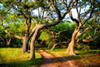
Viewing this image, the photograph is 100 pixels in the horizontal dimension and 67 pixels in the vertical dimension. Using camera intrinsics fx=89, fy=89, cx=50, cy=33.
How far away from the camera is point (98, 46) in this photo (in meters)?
51.6

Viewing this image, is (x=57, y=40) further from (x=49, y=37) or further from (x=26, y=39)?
(x=26, y=39)

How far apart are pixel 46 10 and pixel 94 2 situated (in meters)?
9.02

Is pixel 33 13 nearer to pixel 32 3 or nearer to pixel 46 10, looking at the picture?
pixel 32 3

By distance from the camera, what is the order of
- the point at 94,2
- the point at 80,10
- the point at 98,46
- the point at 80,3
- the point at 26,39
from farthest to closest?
the point at 98,46, the point at 26,39, the point at 80,10, the point at 80,3, the point at 94,2

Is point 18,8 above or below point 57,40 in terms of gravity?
above

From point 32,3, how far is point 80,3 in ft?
32.4

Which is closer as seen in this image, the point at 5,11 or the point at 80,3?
the point at 80,3

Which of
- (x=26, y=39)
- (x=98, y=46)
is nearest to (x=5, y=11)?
(x=26, y=39)

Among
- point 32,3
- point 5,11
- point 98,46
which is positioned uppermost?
point 32,3

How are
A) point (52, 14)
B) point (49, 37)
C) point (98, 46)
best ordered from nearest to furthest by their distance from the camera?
point (52, 14) < point (49, 37) < point (98, 46)

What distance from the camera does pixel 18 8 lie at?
18797 mm

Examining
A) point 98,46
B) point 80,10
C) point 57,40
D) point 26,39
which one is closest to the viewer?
point 80,10

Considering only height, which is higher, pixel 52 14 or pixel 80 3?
pixel 80 3

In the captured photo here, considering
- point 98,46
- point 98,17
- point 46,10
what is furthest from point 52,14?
point 98,46
